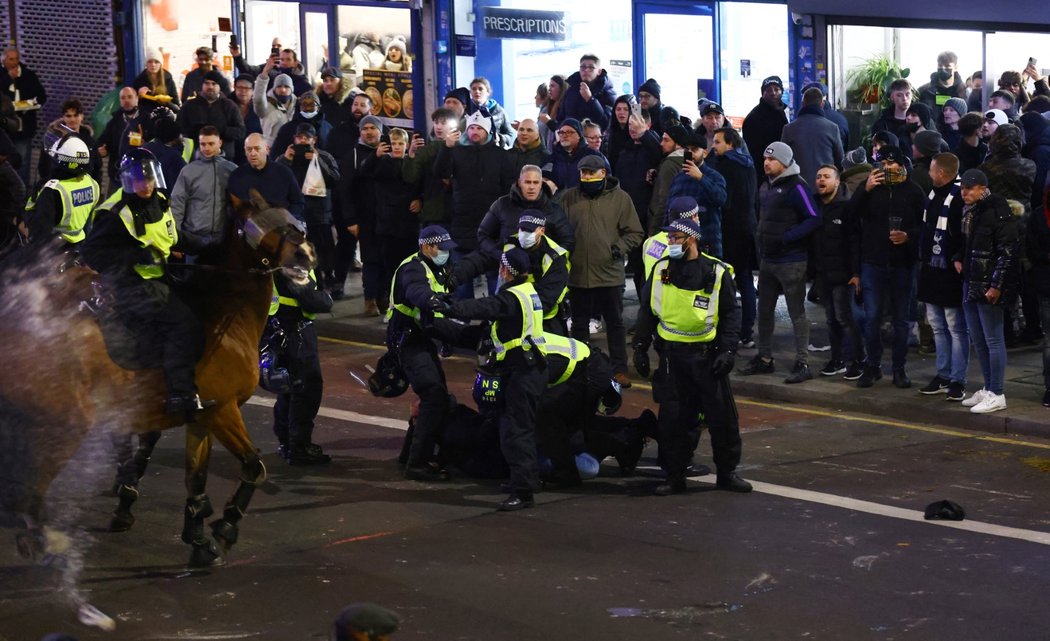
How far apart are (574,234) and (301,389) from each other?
3.75 meters

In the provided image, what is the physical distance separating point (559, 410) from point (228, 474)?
2.47 meters

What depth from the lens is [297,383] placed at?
39.2 feet

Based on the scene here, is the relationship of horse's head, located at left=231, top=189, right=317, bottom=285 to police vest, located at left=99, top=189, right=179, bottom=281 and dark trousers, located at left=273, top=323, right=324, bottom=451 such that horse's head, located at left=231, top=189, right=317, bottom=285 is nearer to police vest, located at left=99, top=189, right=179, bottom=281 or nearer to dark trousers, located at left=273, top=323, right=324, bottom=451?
police vest, located at left=99, top=189, right=179, bottom=281

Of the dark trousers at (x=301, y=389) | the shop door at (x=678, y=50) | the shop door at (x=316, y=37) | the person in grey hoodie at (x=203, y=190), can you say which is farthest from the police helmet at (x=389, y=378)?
the shop door at (x=678, y=50)

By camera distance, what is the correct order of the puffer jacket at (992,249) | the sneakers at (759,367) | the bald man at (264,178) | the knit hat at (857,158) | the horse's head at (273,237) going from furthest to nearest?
Answer: 1. the knit hat at (857,158)
2. the bald man at (264,178)
3. the sneakers at (759,367)
4. the puffer jacket at (992,249)
5. the horse's head at (273,237)

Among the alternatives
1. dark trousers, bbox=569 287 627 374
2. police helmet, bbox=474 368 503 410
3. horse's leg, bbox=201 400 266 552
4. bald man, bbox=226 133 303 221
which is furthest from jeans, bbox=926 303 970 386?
horse's leg, bbox=201 400 266 552

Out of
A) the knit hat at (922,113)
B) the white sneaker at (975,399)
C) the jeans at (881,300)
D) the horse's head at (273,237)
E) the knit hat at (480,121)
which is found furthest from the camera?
the knit hat at (922,113)

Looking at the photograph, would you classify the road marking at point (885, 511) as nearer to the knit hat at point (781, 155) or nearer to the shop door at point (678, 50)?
the knit hat at point (781, 155)

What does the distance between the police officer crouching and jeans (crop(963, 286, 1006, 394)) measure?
118 inches

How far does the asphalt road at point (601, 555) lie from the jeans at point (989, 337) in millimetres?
650

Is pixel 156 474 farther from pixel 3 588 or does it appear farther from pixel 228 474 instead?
pixel 3 588

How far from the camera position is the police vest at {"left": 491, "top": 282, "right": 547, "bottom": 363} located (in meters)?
11.1

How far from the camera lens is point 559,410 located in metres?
11.6

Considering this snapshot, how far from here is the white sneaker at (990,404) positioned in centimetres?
1338
